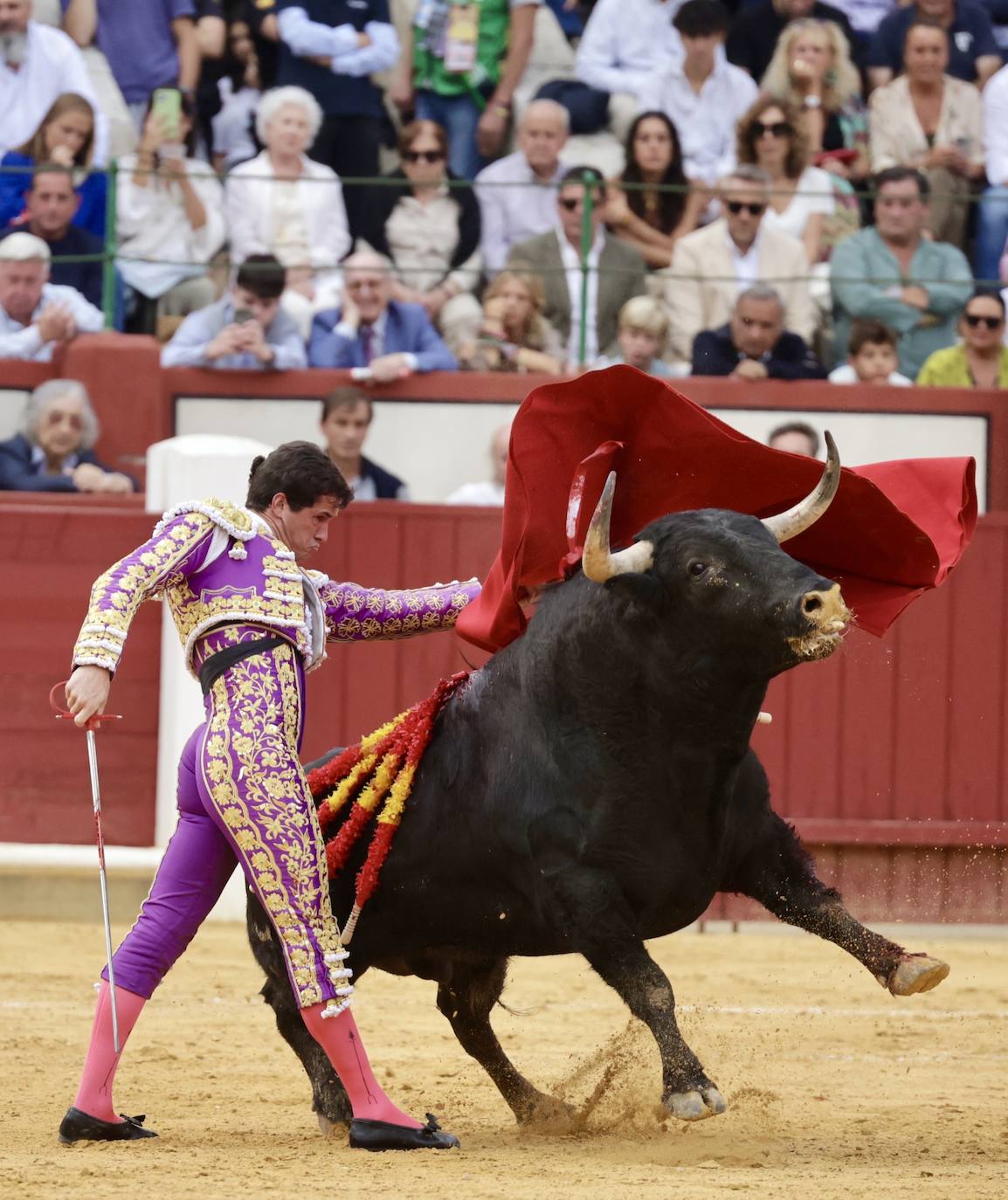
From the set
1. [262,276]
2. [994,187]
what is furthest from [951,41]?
[262,276]

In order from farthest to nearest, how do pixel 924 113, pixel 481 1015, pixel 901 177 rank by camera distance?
pixel 924 113 → pixel 901 177 → pixel 481 1015

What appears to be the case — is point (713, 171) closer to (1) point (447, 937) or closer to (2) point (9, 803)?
(2) point (9, 803)

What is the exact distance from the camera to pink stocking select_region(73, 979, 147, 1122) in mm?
4074

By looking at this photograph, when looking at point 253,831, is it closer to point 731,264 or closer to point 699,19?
point 731,264

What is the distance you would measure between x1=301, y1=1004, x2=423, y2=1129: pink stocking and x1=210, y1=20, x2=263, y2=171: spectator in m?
5.81

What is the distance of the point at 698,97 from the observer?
931 centimetres

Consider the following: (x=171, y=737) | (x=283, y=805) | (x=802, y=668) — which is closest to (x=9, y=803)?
(x=171, y=737)

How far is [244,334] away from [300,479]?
172 inches

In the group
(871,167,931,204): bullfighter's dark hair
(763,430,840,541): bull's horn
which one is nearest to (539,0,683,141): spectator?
(871,167,931,204): bullfighter's dark hair

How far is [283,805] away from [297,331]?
15.5 feet

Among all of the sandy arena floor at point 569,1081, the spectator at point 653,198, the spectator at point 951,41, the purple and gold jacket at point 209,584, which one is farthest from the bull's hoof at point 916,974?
the spectator at point 951,41

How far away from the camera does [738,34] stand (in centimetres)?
972

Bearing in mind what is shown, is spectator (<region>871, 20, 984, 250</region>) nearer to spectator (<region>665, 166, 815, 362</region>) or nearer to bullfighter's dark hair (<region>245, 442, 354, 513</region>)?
spectator (<region>665, 166, 815, 362</region>)

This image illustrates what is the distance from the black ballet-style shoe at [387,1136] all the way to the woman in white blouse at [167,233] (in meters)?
5.08
